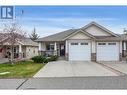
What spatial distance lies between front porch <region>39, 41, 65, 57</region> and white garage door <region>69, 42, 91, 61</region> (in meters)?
4.30

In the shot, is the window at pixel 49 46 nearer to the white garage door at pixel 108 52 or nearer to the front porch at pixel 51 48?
the front porch at pixel 51 48

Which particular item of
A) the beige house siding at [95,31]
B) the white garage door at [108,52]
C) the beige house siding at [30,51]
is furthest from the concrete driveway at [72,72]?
the beige house siding at [30,51]

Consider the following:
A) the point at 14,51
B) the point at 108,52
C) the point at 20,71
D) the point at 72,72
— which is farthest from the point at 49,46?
the point at 72,72

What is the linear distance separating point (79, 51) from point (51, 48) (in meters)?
6.35

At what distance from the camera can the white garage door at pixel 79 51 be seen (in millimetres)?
34875

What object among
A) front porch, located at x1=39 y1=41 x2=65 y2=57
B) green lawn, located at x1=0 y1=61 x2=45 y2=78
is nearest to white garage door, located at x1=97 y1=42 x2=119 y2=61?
front porch, located at x1=39 y1=41 x2=65 y2=57

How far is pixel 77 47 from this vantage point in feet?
115

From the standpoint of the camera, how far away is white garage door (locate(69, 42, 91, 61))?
114ft

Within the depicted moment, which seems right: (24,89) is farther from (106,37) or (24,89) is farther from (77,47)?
(106,37)

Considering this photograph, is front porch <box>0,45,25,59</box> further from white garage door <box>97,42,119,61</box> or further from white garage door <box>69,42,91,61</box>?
white garage door <box>97,42,119,61</box>

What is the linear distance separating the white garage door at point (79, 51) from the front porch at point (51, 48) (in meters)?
4.30
